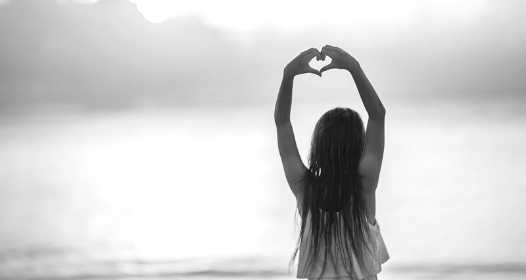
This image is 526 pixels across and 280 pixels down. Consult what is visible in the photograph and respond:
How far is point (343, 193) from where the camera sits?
1182 millimetres

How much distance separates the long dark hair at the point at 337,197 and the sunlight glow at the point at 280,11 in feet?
28.8

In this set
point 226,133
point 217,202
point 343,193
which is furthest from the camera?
point 226,133

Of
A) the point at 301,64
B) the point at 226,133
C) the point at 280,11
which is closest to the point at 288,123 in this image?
the point at 301,64

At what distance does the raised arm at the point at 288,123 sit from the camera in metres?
1.22

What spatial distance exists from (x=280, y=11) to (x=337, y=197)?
9164 millimetres

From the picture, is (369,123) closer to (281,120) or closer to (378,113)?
(378,113)

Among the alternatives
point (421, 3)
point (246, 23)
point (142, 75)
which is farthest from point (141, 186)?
point (421, 3)

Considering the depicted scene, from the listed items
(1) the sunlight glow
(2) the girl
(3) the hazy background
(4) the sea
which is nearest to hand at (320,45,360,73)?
(2) the girl

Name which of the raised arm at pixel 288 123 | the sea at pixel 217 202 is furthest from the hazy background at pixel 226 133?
the raised arm at pixel 288 123

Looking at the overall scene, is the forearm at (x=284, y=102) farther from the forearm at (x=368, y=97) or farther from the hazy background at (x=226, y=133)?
the hazy background at (x=226, y=133)

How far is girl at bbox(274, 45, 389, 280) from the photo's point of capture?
1.18 meters

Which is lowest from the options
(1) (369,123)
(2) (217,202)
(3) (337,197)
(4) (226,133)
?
(3) (337,197)

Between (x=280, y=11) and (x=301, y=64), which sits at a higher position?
(x=280, y=11)

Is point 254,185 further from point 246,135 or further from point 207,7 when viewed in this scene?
point 246,135
